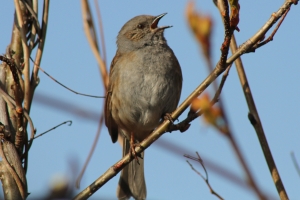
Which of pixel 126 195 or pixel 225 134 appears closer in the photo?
pixel 225 134

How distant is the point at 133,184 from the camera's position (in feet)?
15.3

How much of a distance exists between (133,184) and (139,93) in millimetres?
970

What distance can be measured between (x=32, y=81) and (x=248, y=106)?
4.86ft

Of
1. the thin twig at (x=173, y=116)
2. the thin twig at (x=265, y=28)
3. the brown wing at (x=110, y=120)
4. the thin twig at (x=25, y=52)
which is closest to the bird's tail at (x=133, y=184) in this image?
the brown wing at (x=110, y=120)

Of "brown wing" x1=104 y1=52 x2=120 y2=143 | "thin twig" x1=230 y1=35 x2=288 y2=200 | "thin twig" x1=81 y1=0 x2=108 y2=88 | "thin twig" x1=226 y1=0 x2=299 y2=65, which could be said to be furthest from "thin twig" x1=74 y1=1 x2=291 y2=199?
"brown wing" x1=104 y1=52 x2=120 y2=143

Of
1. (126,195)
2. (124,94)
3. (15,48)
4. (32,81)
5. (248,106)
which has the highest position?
(15,48)

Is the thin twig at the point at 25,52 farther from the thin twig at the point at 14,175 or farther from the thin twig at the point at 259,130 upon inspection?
the thin twig at the point at 259,130

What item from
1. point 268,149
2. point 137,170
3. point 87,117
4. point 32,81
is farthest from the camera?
point 137,170

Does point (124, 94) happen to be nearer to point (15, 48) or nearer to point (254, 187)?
point (15, 48)

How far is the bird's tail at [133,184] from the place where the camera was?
4551 millimetres

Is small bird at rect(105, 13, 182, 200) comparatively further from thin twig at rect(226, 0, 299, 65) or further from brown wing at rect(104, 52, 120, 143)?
thin twig at rect(226, 0, 299, 65)

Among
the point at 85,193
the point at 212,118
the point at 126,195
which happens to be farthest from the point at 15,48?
the point at 212,118

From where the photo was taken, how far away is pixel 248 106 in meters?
2.32

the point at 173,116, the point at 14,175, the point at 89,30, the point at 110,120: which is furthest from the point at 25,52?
the point at 110,120
